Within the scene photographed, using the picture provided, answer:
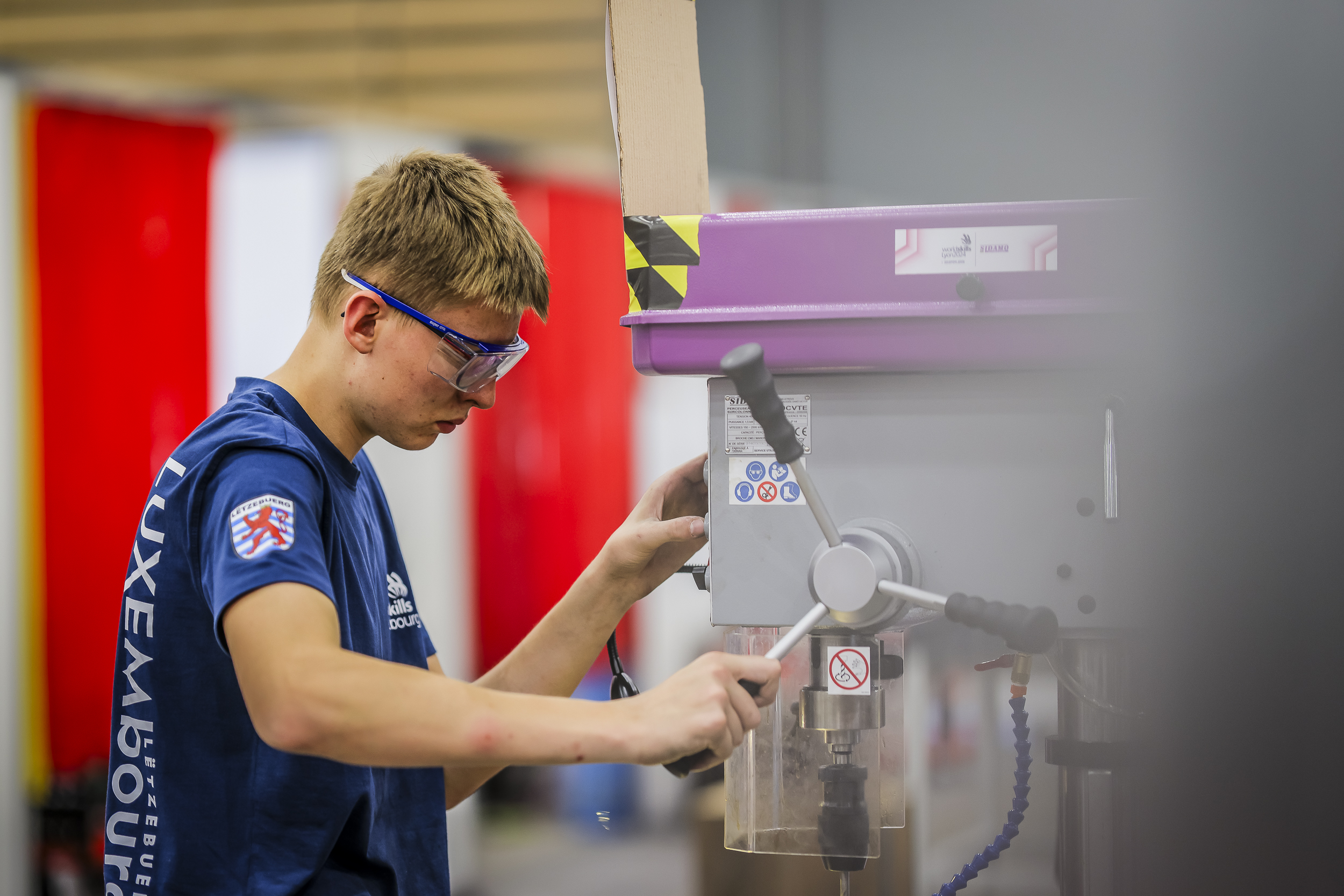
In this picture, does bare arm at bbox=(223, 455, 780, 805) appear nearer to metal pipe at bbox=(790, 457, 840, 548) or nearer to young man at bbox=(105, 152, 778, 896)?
young man at bbox=(105, 152, 778, 896)

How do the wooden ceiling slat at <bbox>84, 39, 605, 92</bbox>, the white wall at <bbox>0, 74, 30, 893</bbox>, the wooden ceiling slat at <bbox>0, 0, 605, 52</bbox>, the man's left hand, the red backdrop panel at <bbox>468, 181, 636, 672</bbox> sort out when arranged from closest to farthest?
1. the man's left hand
2. the white wall at <bbox>0, 74, 30, 893</bbox>
3. the wooden ceiling slat at <bbox>0, 0, 605, 52</bbox>
4. the wooden ceiling slat at <bbox>84, 39, 605, 92</bbox>
5. the red backdrop panel at <bbox>468, 181, 636, 672</bbox>

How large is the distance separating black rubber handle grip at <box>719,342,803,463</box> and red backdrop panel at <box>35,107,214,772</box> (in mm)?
2395

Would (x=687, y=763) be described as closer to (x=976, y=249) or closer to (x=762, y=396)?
(x=762, y=396)

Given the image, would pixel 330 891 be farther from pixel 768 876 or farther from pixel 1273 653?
pixel 768 876

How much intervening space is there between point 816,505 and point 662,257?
26cm

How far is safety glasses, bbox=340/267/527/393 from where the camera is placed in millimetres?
999

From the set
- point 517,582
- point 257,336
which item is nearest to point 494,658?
point 517,582

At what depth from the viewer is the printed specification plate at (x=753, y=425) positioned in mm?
889

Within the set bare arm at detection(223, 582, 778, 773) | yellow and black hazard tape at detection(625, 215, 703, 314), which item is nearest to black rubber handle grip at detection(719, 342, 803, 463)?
yellow and black hazard tape at detection(625, 215, 703, 314)

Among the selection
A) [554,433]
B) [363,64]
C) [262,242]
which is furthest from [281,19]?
[554,433]

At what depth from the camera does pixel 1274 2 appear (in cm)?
52

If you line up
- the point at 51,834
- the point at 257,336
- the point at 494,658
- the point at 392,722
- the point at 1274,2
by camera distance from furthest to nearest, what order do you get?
the point at 494,658
the point at 257,336
the point at 51,834
the point at 392,722
the point at 1274,2

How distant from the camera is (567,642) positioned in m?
Answer: 1.23

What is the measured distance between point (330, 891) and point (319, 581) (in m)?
0.36
